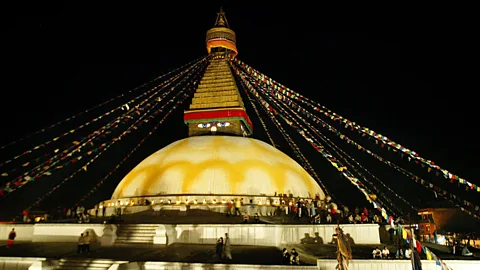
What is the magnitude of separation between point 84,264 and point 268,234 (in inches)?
215

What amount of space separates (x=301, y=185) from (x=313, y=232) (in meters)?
5.79

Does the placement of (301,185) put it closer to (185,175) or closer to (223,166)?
(223,166)

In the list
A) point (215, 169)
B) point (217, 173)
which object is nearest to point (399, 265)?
point (217, 173)

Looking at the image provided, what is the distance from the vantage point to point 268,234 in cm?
1171

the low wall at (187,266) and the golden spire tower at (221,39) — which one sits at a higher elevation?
the golden spire tower at (221,39)

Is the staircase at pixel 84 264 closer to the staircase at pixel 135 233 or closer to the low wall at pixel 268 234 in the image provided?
the staircase at pixel 135 233

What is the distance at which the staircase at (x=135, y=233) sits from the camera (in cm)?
1168

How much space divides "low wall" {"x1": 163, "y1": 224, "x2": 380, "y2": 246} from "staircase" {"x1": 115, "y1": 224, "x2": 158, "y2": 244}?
620 millimetres

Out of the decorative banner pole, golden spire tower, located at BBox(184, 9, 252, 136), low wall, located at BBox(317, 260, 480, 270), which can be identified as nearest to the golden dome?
golden spire tower, located at BBox(184, 9, 252, 136)

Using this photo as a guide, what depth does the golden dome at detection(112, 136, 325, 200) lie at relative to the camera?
16.1 meters

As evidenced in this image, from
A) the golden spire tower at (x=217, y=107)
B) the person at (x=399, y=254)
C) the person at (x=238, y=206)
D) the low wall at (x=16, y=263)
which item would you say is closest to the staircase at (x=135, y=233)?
the low wall at (x=16, y=263)

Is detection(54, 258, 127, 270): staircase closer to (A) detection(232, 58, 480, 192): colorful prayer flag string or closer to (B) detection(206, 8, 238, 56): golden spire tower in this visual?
(A) detection(232, 58, 480, 192): colorful prayer flag string

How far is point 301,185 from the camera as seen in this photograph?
1748cm

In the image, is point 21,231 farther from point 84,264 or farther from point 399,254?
point 399,254
